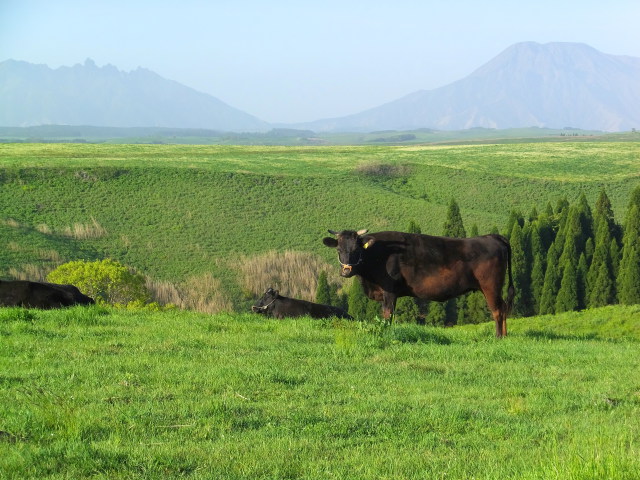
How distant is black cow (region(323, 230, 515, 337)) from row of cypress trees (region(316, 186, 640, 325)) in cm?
3898

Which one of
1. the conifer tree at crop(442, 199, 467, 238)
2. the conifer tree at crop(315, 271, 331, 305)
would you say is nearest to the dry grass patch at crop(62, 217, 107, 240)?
the conifer tree at crop(315, 271, 331, 305)

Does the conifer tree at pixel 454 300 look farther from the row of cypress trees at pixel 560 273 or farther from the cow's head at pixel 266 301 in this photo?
the cow's head at pixel 266 301

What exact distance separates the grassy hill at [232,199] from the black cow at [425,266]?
5630 cm

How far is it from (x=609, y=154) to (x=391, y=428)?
159896 mm

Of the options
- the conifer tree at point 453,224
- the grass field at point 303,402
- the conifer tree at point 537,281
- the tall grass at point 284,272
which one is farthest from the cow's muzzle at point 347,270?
the tall grass at point 284,272

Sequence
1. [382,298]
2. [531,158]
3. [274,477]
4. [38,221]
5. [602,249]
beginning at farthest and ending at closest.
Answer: [531,158] < [38,221] < [602,249] < [382,298] < [274,477]

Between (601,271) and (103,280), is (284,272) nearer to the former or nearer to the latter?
(103,280)

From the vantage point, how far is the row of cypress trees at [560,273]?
5834 cm

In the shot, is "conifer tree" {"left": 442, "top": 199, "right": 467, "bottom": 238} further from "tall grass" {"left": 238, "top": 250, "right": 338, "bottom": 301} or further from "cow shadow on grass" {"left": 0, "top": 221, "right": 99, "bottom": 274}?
"cow shadow on grass" {"left": 0, "top": 221, "right": 99, "bottom": 274}

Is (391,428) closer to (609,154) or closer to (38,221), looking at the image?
(38,221)

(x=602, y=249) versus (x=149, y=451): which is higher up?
(x=149, y=451)

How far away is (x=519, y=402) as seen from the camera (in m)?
10.3

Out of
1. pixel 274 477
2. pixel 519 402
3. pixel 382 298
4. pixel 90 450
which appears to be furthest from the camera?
pixel 382 298

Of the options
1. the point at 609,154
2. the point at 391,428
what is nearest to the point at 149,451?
the point at 391,428
